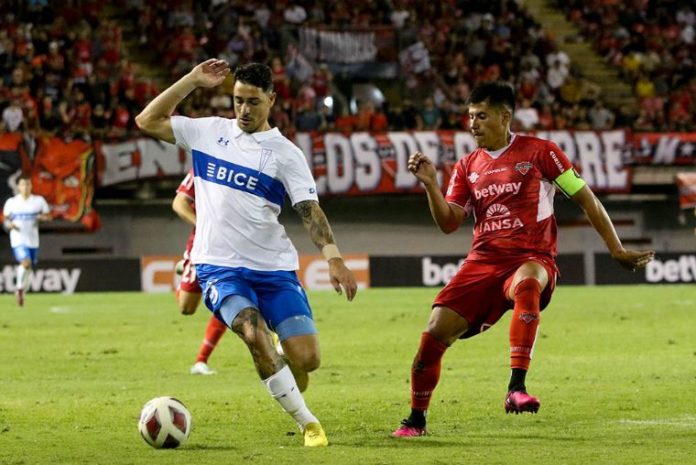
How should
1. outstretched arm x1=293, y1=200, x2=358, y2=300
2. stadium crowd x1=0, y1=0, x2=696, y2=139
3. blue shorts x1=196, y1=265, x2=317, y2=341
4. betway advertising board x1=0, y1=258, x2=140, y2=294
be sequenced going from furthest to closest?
stadium crowd x1=0, y1=0, x2=696, y2=139, betway advertising board x1=0, y1=258, x2=140, y2=294, blue shorts x1=196, y1=265, x2=317, y2=341, outstretched arm x1=293, y1=200, x2=358, y2=300

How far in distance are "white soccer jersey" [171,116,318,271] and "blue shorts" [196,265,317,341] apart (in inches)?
2.1

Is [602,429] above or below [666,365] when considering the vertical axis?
above

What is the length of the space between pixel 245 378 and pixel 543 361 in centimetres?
337

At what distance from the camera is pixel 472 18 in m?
37.8

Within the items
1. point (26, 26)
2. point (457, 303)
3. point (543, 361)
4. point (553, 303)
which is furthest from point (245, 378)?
point (26, 26)

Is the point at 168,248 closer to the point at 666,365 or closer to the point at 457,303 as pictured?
the point at 666,365

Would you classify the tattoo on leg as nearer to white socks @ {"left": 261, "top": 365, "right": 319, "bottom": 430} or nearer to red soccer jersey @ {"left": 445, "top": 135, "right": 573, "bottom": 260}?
white socks @ {"left": 261, "top": 365, "right": 319, "bottom": 430}

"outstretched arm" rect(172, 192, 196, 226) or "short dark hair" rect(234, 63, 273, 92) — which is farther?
"outstretched arm" rect(172, 192, 196, 226)

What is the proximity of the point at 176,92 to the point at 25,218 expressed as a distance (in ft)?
64.0

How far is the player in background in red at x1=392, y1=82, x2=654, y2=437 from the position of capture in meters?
9.29

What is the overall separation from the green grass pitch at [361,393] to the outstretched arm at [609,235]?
43.2 inches

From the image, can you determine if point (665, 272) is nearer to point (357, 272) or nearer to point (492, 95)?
point (357, 272)

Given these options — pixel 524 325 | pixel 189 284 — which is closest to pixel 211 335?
pixel 189 284

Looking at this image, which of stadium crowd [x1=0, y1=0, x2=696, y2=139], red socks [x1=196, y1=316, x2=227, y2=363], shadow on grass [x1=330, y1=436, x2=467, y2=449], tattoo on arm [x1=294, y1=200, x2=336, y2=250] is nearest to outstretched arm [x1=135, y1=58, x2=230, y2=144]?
tattoo on arm [x1=294, y1=200, x2=336, y2=250]
